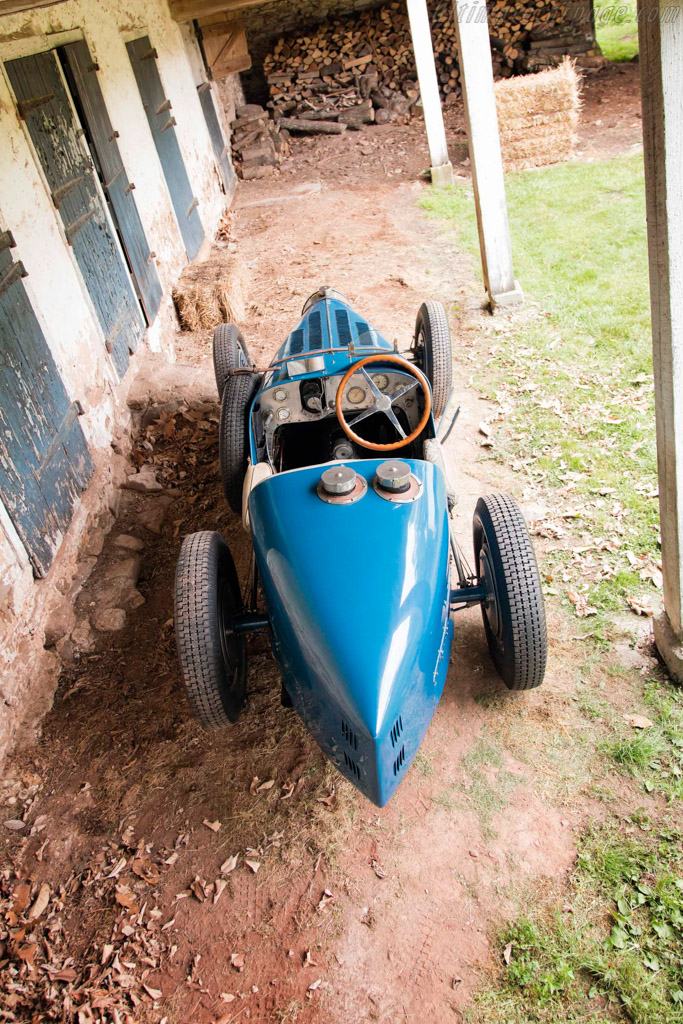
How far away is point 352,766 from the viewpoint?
2.42 m

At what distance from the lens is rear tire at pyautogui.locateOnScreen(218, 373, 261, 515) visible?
14.0 ft

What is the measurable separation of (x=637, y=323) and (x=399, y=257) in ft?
10.8

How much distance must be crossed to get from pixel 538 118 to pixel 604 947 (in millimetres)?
10357

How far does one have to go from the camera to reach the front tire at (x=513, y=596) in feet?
9.60

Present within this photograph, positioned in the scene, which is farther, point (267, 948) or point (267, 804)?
point (267, 804)

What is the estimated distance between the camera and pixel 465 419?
526 centimetres

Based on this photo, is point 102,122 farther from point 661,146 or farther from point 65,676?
point 661,146

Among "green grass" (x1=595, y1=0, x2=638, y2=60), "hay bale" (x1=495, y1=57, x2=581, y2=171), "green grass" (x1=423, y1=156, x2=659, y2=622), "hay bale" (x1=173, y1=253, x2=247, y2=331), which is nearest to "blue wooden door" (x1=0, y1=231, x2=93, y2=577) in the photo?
"green grass" (x1=423, y1=156, x2=659, y2=622)

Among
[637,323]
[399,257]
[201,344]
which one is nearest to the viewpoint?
[637,323]

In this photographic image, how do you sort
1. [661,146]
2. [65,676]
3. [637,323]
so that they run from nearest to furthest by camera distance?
[661,146], [65,676], [637,323]

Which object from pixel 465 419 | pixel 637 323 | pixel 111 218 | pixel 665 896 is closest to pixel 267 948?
pixel 665 896

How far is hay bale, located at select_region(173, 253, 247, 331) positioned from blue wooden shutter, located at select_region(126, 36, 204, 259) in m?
1.21

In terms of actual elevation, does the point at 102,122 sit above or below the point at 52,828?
above

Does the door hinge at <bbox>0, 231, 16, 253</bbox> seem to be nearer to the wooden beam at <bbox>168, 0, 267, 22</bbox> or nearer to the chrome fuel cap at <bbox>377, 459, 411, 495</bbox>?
the chrome fuel cap at <bbox>377, 459, 411, 495</bbox>
